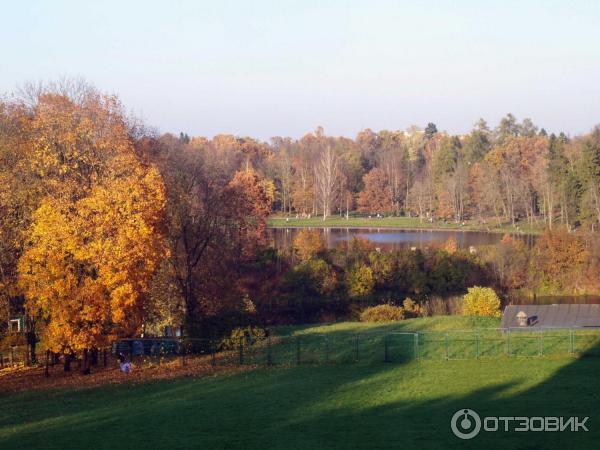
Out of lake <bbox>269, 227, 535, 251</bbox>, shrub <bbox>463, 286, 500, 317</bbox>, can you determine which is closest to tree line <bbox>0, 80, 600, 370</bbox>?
lake <bbox>269, 227, 535, 251</bbox>

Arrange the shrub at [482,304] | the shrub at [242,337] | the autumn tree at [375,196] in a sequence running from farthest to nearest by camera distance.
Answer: the autumn tree at [375,196]
the shrub at [482,304]
the shrub at [242,337]

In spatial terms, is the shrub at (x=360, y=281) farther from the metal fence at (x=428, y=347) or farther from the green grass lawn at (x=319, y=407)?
the green grass lawn at (x=319, y=407)

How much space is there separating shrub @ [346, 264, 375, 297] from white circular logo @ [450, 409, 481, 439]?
34.2 metres

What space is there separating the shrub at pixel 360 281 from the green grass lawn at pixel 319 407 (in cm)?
2624

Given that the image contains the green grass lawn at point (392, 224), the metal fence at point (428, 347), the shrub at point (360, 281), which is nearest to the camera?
the metal fence at point (428, 347)

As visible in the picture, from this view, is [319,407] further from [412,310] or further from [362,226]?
[362,226]

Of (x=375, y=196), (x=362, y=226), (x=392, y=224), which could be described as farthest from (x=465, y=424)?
(x=375, y=196)

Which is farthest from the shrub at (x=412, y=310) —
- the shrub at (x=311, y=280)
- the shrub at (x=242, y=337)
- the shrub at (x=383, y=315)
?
the shrub at (x=242, y=337)

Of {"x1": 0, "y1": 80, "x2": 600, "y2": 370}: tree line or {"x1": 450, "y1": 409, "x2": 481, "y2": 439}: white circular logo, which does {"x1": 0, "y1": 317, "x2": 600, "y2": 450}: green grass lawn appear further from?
{"x1": 0, "y1": 80, "x2": 600, "y2": 370}: tree line

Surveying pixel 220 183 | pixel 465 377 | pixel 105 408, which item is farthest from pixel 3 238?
pixel 465 377

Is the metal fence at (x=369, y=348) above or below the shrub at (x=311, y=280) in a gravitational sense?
below

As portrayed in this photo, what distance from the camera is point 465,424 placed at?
18.0 m

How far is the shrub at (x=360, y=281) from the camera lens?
5366cm

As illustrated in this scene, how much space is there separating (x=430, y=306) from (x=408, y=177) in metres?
67.9
